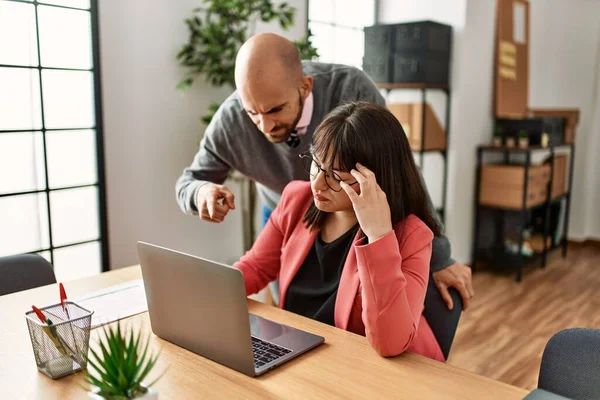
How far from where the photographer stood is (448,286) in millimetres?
1472

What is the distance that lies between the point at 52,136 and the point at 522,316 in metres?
2.84

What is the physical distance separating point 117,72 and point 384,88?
192cm

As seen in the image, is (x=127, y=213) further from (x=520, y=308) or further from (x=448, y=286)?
(x=520, y=308)

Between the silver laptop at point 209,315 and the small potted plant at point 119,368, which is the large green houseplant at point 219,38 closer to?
the silver laptop at point 209,315

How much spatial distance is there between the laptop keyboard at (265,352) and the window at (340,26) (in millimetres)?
2940

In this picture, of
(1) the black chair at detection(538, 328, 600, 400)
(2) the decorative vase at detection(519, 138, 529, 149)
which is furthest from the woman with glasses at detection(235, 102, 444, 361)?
(2) the decorative vase at detection(519, 138, 529, 149)

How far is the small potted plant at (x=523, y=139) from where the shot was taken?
4.13m

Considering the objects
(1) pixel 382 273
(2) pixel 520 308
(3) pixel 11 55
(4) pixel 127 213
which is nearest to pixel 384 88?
(2) pixel 520 308

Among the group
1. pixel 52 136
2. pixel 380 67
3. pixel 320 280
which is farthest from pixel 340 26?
pixel 320 280

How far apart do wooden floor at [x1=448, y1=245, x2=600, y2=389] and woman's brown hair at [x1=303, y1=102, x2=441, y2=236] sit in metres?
1.69

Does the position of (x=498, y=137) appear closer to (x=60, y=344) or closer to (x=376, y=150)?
(x=376, y=150)

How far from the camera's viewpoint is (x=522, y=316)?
3451mm

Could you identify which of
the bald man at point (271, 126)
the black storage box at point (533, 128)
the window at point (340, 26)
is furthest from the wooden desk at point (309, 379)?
the black storage box at point (533, 128)

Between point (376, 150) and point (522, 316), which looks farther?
point (522, 316)
